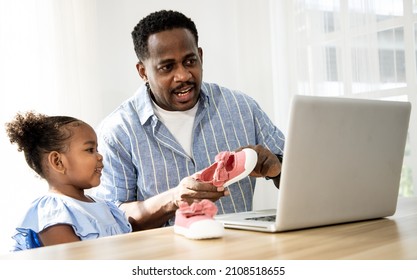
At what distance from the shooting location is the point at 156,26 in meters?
1.87

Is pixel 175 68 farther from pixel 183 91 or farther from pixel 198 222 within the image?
pixel 198 222

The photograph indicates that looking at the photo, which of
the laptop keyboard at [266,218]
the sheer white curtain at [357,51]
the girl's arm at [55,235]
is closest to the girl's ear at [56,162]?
the girl's arm at [55,235]

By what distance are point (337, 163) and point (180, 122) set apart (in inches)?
37.6

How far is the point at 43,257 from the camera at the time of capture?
0.87 metres

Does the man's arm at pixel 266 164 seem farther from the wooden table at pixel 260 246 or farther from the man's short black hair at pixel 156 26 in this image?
the man's short black hair at pixel 156 26

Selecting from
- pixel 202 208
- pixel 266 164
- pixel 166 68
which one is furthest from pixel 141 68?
pixel 202 208

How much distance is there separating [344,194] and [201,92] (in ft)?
3.28

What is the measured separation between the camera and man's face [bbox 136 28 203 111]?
1822 mm

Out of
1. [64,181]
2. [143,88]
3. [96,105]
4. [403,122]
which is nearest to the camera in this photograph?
[403,122]

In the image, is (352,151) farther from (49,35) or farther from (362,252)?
(49,35)

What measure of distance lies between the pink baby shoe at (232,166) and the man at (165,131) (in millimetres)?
688

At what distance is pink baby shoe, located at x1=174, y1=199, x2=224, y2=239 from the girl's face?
0.61 m

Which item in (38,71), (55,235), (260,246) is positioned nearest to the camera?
(260,246)
